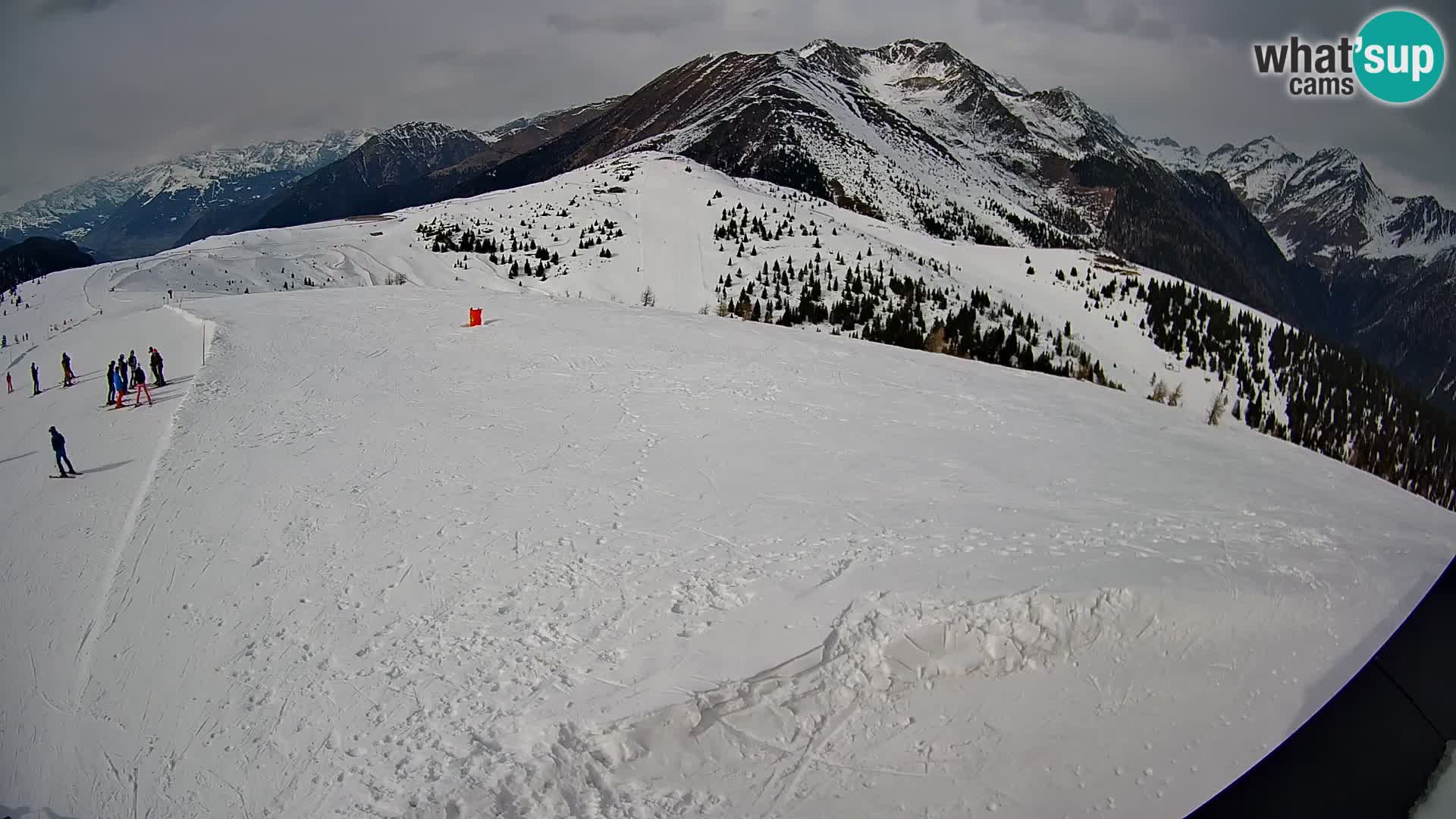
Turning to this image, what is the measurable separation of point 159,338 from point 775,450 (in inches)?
737

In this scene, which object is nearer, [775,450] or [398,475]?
[398,475]

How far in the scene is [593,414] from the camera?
1377cm

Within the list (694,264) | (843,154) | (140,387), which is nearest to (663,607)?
(140,387)

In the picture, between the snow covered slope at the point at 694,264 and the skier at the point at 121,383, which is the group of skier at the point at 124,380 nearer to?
the skier at the point at 121,383

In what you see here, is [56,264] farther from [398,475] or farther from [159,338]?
[398,475]

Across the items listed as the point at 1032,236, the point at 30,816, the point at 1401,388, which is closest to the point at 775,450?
the point at 30,816

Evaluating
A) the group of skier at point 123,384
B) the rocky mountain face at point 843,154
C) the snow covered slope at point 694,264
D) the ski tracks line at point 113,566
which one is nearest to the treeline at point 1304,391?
the snow covered slope at point 694,264

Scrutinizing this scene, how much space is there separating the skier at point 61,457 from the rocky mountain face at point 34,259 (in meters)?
182

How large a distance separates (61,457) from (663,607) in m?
11.5

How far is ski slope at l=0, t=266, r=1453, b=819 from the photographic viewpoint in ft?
20.4

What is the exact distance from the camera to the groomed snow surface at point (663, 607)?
6.22 meters

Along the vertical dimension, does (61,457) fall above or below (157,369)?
→ below

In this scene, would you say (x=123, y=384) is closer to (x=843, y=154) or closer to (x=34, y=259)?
(x=843, y=154)

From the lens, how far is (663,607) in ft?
25.8
